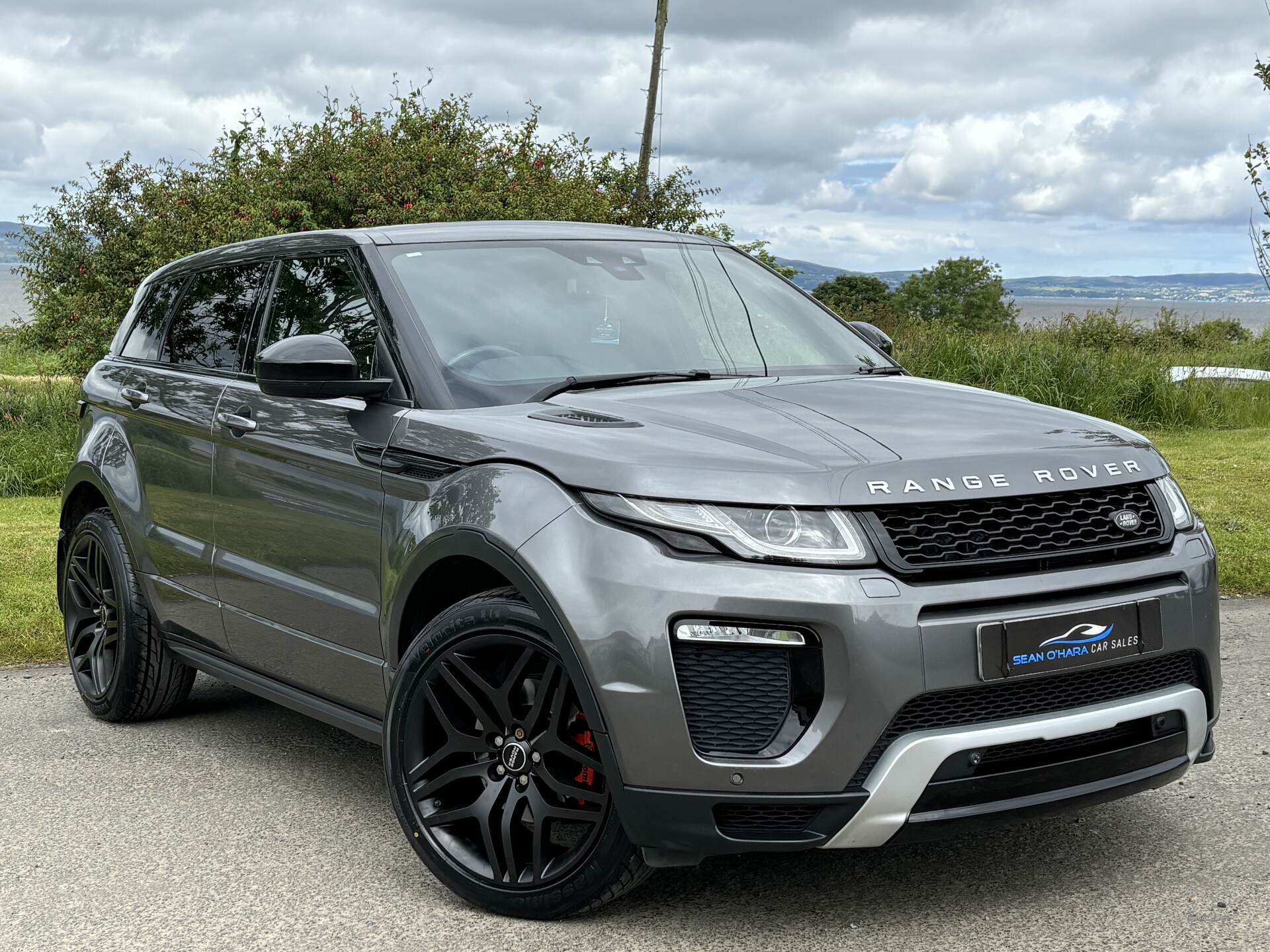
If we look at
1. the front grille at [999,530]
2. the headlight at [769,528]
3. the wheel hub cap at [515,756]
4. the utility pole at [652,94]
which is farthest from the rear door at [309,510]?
the utility pole at [652,94]

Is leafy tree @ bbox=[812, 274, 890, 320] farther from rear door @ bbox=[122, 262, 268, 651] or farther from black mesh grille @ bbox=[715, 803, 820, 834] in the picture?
black mesh grille @ bbox=[715, 803, 820, 834]

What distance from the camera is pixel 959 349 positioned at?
15.8 m

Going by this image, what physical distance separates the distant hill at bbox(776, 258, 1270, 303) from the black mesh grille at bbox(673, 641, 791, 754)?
111 inches

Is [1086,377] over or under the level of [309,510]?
under

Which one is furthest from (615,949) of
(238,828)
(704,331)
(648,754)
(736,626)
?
(704,331)

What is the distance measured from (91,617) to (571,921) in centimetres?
319

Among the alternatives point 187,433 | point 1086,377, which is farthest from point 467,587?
point 1086,377

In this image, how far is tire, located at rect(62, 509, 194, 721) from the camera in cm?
542

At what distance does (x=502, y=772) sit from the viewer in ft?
11.7

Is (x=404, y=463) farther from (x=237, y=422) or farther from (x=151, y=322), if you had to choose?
(x=151, y=322)

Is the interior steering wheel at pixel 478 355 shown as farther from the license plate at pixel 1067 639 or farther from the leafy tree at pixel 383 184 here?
the leafy tree at pixel 383 184

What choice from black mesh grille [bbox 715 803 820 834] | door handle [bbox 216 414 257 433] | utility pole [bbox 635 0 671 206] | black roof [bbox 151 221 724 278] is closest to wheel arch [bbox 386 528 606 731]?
black mesh grille [bbox 715 803 820 834]

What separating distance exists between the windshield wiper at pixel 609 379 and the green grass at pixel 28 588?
3.94 meters

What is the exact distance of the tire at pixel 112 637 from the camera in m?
5.42
